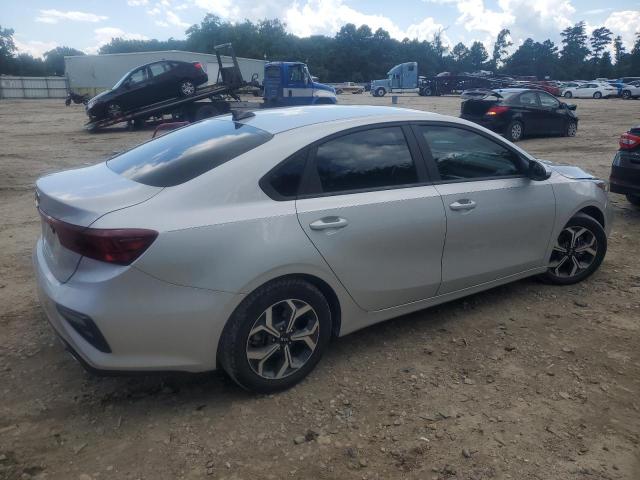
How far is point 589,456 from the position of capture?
2.55m

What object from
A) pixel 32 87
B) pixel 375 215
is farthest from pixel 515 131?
pixel 32 87

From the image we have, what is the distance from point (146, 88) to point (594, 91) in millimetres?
36097

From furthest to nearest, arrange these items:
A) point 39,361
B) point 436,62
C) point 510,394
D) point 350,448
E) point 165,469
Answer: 1. point 436,62
2. point 39,361
3. point 510,394
4. point 350,448
5. point 165,469

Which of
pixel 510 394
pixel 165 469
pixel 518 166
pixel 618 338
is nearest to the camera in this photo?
pixel 165 469

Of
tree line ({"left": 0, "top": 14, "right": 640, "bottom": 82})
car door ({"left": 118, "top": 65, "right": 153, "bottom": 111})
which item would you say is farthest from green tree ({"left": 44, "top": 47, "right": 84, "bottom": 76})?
car door ({"left": 118, "top": 65, "right": 153, "bottom": 111})

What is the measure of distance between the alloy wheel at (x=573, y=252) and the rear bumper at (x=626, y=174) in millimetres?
2439

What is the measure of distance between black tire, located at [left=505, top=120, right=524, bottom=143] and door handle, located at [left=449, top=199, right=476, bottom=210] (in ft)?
38.0

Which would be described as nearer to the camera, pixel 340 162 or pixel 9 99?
pixel 340 162

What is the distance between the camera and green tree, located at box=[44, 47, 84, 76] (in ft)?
250

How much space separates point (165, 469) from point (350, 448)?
0.88 metres

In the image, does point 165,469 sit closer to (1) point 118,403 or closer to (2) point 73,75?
(1) point 118,403

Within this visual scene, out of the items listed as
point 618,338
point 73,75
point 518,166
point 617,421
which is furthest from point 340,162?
point 73,75

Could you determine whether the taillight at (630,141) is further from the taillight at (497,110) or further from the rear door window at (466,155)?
the taillight at (497,110)

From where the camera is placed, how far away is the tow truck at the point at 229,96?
742 inches
